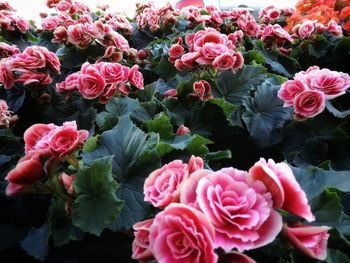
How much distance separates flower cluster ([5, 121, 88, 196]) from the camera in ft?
2.99

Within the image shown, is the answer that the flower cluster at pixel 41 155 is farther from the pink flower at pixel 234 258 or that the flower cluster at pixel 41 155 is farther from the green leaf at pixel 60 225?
the pink flower at pixel 234 258

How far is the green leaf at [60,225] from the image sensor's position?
987mm

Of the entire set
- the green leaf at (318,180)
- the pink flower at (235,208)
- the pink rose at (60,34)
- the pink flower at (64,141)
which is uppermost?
the pink flower at (235,208)

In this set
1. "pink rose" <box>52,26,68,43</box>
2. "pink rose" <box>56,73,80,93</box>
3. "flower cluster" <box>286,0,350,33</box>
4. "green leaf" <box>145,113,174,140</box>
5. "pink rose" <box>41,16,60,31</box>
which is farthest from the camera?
"flower cluster" <box>286,0,350,33</box>

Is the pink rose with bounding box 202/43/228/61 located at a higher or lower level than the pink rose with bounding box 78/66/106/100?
higher

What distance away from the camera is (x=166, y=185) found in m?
0.75

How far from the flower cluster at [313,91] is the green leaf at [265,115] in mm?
173

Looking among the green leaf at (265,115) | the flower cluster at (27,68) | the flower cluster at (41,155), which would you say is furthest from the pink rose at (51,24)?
the flower cluster at (41,155)

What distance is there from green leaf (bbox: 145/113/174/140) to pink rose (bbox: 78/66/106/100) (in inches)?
13.1

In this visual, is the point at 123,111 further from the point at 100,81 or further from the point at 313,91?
the point at 313,91

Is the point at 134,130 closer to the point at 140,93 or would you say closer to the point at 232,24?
the point at 140,93

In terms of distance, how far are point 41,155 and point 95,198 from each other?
168mm

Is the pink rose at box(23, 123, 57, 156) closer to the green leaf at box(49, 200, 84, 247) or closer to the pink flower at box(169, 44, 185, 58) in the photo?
the green leaf at box(49, 200, 84, 247)

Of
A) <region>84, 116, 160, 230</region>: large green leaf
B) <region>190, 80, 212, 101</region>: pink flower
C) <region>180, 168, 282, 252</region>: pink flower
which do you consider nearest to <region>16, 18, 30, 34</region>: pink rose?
<region>190, 80, 212, 101</region>: pink flower
